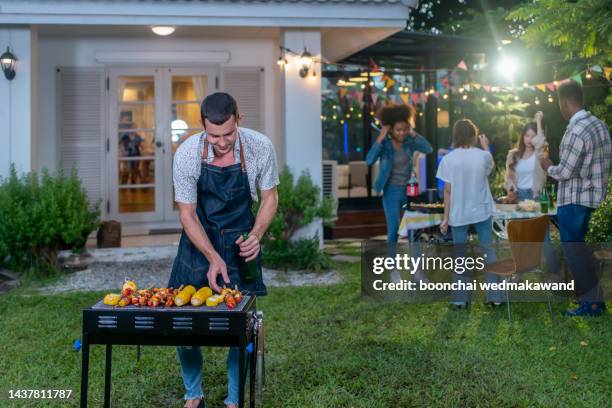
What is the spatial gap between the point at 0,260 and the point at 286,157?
3459 millimetres

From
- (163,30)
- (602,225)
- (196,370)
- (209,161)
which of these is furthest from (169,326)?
(163,30)

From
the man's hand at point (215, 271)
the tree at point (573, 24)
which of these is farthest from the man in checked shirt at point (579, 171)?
the man's hand at point (215, 271)

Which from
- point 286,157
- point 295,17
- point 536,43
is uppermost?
point 295,17

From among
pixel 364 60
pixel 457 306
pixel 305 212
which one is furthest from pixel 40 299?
pixel 364 60

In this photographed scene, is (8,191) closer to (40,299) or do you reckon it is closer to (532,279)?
(40,299)

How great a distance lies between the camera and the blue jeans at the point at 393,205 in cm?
830

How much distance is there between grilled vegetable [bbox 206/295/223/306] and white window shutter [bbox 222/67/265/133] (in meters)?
7.62

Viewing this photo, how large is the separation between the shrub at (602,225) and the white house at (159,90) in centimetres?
319

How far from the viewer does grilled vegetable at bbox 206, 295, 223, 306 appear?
3861 millimetres

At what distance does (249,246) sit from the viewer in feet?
14.0

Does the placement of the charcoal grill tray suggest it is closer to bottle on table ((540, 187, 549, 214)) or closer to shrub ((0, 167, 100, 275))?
bottle on table ((540, 187, 549, 214))

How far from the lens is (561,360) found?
5734 millimetres

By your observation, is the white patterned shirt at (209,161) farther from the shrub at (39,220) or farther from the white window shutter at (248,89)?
the white window shutter at (248,89)

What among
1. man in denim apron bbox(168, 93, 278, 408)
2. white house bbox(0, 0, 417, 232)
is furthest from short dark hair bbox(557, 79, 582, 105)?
man in denim apron bbox(168, 93, 278, 408)
